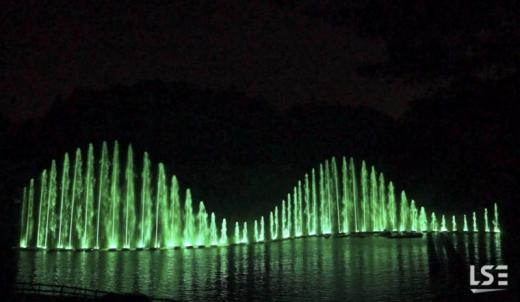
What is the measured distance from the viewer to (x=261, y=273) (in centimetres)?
2956

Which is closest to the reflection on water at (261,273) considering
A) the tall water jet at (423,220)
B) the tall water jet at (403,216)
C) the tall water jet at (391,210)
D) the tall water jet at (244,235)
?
the tall water jet at (244,235)

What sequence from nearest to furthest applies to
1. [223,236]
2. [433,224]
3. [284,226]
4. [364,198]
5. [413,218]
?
[223,236] < [284,226] < [364,198] < [433,224] < [413,218]

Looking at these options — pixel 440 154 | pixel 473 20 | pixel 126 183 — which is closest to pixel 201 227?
pixel 126 183

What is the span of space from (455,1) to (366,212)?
64.2 meters

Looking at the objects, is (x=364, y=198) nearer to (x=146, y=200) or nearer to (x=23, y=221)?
(x=146, y=200)

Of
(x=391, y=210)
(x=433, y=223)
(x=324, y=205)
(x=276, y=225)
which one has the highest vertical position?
(x=324, y=205)

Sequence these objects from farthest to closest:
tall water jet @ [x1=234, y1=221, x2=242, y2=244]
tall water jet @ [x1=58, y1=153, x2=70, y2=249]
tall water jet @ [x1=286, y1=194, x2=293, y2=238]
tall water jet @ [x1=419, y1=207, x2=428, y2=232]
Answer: tall water jet @ [x1=419, y1=207, x2=428, y2=232] < tall water jet @ [x1=286, y1=194, x2=293, y2=238] < tall water jet @ [x1=234, y1=221, x2=242, y2=244] < tall water jet @ [x1=58, y1=153, x2=70, y2=249]

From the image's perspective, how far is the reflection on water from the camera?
22.5 m

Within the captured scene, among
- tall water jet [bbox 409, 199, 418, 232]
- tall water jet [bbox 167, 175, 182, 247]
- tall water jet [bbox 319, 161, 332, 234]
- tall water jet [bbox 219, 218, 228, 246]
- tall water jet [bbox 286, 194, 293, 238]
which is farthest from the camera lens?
tall water jet [bbox 409, 199, 418, 232]

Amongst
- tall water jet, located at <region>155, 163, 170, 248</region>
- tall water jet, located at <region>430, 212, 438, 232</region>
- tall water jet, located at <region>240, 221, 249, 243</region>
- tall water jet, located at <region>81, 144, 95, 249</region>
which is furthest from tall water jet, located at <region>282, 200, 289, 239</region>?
tall water jet, located at <region>81, 144, 95, 249</region>

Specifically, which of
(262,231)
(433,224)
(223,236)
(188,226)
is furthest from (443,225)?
(188,226)

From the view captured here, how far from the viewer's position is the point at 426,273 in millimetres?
27625

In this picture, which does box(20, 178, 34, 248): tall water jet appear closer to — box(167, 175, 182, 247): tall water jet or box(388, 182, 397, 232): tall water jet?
box(167, 175, 182, 247): tall water jet

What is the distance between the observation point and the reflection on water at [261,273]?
73.8 feet
